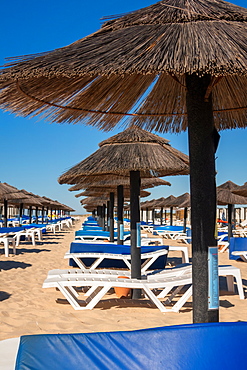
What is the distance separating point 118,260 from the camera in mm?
7066

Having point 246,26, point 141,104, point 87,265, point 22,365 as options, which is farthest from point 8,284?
point 246,26

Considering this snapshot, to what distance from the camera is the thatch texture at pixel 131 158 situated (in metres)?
5.09

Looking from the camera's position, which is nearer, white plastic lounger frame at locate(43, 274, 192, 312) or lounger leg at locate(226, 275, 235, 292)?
white plastic lounger frame at locate(43, 274, 192, 312)

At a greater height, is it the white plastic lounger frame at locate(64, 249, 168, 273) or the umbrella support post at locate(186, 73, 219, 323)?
the umbrella support post at locate(186, 73, 219, 323)

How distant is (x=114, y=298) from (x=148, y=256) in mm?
1130

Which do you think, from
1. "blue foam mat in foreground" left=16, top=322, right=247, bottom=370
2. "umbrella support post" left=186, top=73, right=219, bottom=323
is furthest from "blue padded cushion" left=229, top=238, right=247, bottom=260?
"blue foam mat in foreground" left=16, top=322, right=247, bottom=370

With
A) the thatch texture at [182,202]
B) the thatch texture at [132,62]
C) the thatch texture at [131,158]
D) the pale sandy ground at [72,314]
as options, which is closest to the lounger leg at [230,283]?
the pale sandy ground at [72,314]

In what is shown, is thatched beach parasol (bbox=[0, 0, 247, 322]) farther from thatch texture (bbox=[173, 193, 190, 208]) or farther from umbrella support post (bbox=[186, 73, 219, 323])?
thatch texture (bbox=[173, 193, 190, 208])

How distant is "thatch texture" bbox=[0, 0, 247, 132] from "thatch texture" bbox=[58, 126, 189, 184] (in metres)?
1.49

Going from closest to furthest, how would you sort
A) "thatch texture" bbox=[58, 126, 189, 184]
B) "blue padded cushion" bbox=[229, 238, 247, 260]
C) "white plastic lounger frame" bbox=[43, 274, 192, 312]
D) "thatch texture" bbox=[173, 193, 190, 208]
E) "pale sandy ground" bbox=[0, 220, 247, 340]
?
"pale sandy ground" bbox=[0, 220, 247, 340], "white plastic lounger frame" bbox=[43, 274, 192, 312], "thatch texture" bbox=[58, 126, 189, 184], "blue padded cushion" bbox=[229, 238, 247, 260], "thatch texture" bbox=[173, 193, 190, 208]

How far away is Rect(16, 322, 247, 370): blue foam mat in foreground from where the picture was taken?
2090mm

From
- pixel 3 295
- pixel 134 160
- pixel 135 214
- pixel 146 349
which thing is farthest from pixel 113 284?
pixel 146 349

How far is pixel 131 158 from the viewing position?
17.1ft

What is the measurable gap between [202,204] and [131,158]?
8.90 feet
